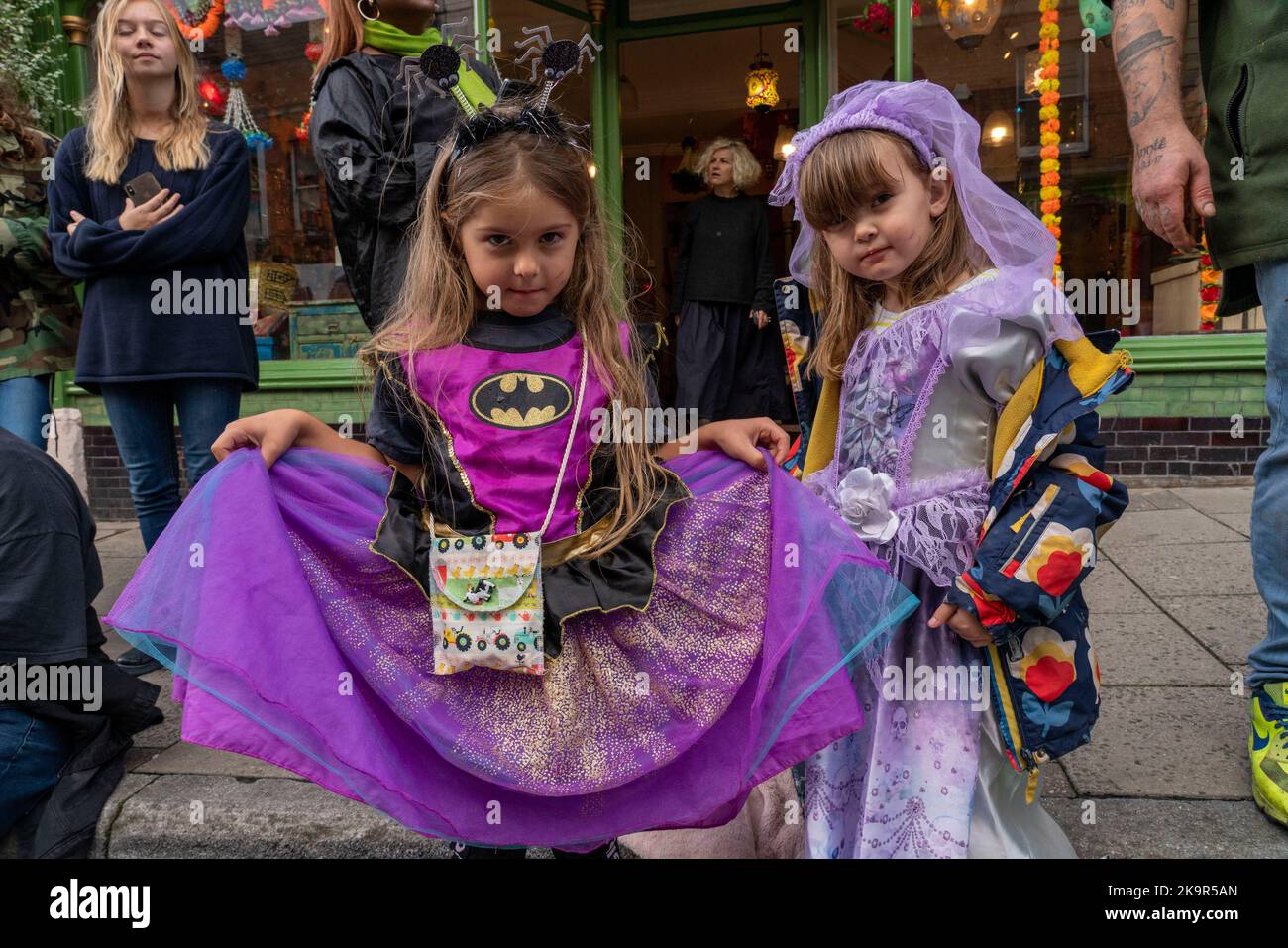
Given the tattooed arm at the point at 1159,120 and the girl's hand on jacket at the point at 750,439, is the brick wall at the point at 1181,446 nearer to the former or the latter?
the tattooed arm at the point at 1159,120

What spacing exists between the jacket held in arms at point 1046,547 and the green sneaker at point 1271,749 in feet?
2.16

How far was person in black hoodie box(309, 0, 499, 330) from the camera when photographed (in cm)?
276

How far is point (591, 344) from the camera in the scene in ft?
6.53

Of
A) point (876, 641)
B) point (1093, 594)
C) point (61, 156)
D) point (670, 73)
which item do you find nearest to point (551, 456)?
point (876, 641)

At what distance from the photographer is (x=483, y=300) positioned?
199cm

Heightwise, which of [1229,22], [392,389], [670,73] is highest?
[670,73]

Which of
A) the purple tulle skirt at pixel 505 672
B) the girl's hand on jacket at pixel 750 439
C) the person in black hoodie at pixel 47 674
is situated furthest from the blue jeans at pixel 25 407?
the girl's hand on jacket at pixel 750 439

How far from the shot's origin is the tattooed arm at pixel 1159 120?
2.21 metres

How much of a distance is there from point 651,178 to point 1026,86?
17.5 ft

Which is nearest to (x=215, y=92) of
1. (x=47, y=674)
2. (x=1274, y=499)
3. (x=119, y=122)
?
(x=119, y=122)

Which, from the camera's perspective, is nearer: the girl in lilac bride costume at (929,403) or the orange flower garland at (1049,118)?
the girl in lilac bride costume at (929,403)

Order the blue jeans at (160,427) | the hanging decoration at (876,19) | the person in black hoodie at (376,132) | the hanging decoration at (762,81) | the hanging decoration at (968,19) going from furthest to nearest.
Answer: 1. the hanging decoration at (762,81)
2. the hanging decoration at (876,19)
3. the hanging decoration at (968,19)
4. the blue jeans at (160,427)
5. the person in black hoodie at (376,132)

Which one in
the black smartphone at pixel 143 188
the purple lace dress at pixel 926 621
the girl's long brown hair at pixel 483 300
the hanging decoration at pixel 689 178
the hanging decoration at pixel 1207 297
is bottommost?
the purple lace dress at pixel 926 621
